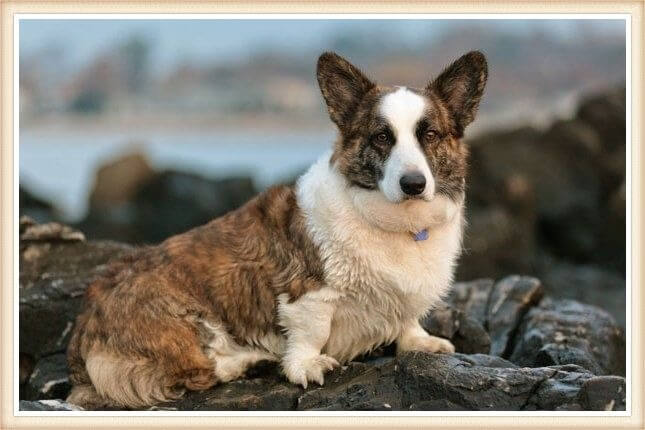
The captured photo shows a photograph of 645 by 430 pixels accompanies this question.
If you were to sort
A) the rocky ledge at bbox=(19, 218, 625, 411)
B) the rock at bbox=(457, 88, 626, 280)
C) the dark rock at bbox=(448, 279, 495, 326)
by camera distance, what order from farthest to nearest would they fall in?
the rock at bbox=(457, 88, 626, 280) → the dark rock at bbox=(448, 279, 495, 326) → the rocky ledge at bbox=(19, 218, 625, 411)

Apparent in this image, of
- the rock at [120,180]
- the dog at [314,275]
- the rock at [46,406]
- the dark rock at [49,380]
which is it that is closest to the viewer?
the rock at [46,406]

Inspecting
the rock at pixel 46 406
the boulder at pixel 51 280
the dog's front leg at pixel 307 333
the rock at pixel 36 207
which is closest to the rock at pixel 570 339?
the dog's front leg at pixel 307 333

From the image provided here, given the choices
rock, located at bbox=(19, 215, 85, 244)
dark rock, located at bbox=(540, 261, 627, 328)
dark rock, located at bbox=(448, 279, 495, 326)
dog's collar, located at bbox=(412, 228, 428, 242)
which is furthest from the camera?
dark rock, located at bbox=(540, 261, 627, 328)

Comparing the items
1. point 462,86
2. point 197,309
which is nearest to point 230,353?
point 197,309

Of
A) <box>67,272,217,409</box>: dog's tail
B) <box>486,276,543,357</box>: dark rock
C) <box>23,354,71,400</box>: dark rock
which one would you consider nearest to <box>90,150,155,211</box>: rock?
<box>23,354,71,400</box>: dark rock

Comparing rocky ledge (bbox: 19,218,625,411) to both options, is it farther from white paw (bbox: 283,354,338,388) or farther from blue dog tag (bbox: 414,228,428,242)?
blue dog tag (bbox: 414,228,428,242)

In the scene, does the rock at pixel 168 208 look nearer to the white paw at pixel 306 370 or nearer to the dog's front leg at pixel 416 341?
the dog's front leg at pixel 416 341
